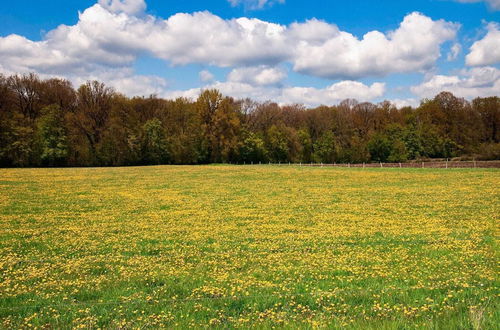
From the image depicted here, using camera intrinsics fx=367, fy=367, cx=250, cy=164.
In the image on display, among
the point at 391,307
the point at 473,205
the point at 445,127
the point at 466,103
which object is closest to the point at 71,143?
the point at 473,205

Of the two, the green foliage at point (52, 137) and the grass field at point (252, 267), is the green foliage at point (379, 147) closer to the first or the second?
the green foliage at point (52, 137)

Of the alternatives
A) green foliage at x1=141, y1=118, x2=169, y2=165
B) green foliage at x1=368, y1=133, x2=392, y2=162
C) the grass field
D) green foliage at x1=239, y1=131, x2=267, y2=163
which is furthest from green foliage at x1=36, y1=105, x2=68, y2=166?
green foliage at x1=368, y1=133, x2=392, y2=162

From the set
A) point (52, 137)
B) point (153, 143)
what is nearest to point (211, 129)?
point (153, 143)

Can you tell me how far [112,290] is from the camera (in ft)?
32.8

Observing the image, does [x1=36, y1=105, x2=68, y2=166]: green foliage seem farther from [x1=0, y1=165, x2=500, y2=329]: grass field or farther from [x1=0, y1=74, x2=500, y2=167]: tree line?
[x1=0, y1=165, x2=500, y2=329]: grass field

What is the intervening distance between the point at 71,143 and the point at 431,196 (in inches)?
3482

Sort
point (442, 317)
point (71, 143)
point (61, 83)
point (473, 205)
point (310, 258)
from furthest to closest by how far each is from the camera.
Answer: point (61, 83), point (71, 143), point (473, 205), point (310, 258), point (442, 317)

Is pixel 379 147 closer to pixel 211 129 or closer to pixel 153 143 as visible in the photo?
pixel 211 129

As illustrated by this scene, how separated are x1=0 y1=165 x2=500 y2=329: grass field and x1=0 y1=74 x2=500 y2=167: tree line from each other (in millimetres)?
75289

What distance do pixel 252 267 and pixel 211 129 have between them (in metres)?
98.4

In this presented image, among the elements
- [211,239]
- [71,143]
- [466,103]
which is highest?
[466,103]

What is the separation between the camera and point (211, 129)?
10862cm

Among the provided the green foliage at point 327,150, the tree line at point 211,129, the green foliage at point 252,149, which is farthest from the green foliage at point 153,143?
the green foliage at point 327,150

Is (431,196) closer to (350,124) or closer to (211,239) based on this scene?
(211,239)
